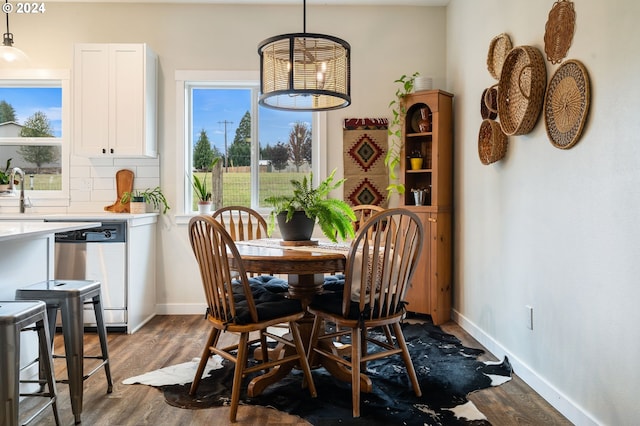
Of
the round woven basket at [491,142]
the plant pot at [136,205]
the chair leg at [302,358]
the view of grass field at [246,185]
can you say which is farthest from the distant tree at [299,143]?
the chair leg at [302,358]

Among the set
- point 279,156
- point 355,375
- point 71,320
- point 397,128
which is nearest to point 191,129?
point 279,156

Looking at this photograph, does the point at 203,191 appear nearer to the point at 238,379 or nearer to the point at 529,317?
the point at 238,379

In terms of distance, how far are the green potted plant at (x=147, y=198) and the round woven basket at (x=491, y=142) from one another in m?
2.73

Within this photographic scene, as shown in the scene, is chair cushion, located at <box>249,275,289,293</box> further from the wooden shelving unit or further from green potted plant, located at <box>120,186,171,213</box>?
green potted plant, located at <box>120,186,171,213</box>

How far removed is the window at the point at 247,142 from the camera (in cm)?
464

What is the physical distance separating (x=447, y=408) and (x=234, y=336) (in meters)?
1.83

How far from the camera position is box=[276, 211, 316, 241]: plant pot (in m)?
2.81

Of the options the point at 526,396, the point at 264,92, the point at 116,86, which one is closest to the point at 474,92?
the point at 264,92

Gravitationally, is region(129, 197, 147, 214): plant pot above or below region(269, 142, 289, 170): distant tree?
below

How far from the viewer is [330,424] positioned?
221 centimetres

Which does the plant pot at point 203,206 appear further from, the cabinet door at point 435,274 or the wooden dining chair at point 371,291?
the wooden dining chair at point 371,291

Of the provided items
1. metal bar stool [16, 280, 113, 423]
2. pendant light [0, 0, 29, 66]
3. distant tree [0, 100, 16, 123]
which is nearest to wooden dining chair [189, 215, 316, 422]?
metal bar stool [16, 280, 113, 423]

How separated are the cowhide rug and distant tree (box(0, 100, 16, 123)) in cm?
307

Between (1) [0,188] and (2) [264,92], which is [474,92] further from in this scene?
(1) [0,188]
